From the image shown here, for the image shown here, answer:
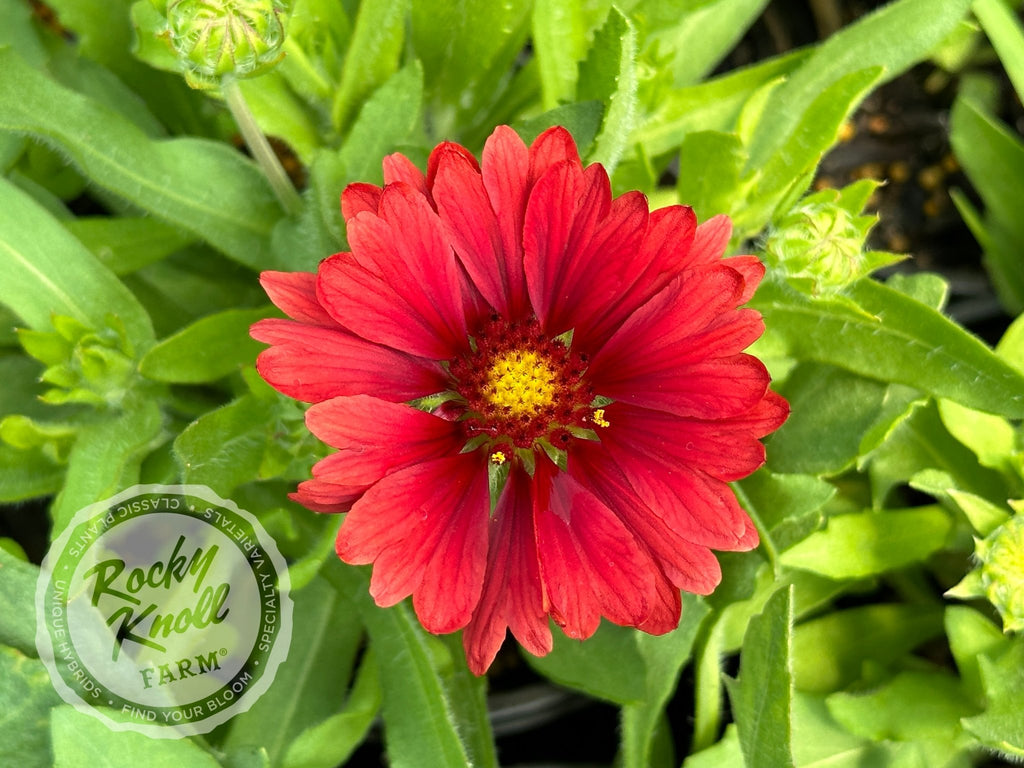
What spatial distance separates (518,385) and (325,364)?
23 cm

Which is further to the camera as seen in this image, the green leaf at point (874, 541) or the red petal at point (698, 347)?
the green leaf at point (874, 541)

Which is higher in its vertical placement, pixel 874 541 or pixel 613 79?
pixel 613 79

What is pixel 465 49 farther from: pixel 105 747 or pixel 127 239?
pixel 105 747

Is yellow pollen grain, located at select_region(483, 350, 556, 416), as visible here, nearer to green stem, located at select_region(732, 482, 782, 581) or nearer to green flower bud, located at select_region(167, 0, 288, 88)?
green stem, located at select_region(732, 482, 782, 581)

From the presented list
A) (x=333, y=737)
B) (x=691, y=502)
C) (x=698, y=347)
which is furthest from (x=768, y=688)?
(x=333, y=737)

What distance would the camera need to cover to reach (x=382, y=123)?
1175 millimetres

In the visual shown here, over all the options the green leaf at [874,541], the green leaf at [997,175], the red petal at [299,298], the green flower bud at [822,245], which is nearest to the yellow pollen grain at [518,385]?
the red petal at [299,298]

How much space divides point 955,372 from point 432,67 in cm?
75

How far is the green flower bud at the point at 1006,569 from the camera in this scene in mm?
1135

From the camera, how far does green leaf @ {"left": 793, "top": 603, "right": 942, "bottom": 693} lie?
1.34 meters

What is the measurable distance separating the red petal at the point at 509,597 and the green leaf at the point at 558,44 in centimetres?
51

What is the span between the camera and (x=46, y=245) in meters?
1.15

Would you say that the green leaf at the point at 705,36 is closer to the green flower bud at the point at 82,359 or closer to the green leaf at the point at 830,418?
the green leaf at the point at 830,418

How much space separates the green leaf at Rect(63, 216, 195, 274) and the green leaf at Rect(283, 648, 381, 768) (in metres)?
0.60
